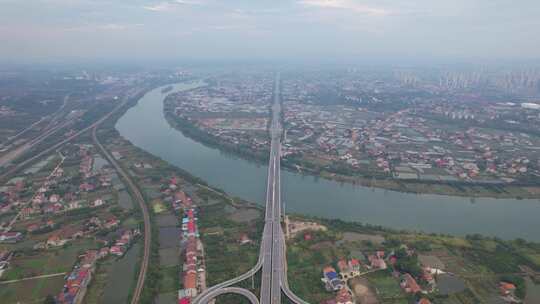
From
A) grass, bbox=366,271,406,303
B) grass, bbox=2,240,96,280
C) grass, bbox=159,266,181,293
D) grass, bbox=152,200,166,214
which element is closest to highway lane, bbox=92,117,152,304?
grass, bbox=152,200,166,214

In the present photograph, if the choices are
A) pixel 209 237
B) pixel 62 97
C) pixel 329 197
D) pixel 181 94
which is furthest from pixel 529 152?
pixel 62 97

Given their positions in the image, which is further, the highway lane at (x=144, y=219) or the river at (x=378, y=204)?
the river at (x=378, y=204)

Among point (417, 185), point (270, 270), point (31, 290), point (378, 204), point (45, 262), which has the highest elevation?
point (417, 185)

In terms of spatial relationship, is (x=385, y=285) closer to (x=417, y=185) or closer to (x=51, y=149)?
(x=417, y=185)

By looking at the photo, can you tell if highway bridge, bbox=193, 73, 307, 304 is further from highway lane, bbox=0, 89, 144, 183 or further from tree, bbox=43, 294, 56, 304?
highway lane, bbox=0, 89, 144, 183

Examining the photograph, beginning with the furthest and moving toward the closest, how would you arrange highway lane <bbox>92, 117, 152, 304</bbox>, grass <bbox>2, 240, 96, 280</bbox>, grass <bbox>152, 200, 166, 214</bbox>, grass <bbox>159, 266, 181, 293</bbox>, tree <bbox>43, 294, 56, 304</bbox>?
grass <bbox>152, 200, 166, 214</bbox>
grass <bbox>2, 240, 96, 280</bbox>
highway lane <bbox>92, 117, 152, 304</bbox>
grass <bbox>159, 266, 181, 293</bbox>
tree <bbox>43, 294, 56, 304</bbox>

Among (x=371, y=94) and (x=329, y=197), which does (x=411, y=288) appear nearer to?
(x=329, y=197)

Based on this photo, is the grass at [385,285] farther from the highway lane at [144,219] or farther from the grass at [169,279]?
the highway lane at [144,219]

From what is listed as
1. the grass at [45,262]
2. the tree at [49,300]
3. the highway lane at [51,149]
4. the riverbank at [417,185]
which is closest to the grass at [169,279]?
the tree at [49,300]

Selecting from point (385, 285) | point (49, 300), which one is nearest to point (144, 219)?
point (49, 300)
